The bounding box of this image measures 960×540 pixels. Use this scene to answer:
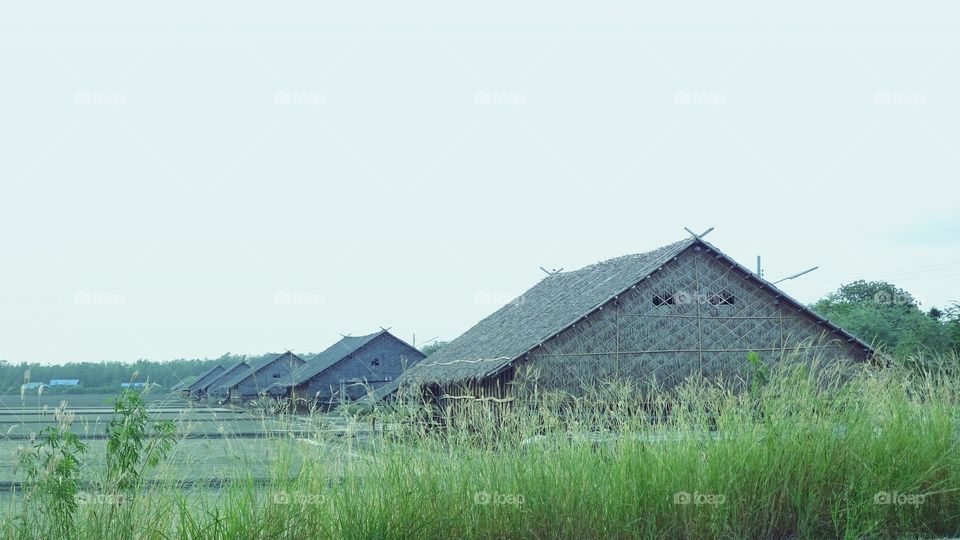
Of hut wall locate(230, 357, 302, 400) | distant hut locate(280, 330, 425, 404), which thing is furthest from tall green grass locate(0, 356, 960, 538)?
hut wall locate(230, 357, 302, 400)

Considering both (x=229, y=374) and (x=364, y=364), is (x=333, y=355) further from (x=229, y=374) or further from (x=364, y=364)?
(x=229, y=374)

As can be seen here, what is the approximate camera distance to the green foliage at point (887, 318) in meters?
27.6

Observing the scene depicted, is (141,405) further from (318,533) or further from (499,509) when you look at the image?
(499,509)

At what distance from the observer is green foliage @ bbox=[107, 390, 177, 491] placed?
5.01m

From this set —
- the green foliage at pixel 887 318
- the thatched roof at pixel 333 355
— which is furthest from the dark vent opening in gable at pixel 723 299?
the thatched roof at pixel 333 355

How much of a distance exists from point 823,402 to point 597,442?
73.1 inches

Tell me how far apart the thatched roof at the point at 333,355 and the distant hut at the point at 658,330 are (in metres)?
22.3

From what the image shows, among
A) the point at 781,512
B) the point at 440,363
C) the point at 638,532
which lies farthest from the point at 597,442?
the point at 440,363

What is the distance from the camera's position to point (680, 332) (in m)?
21.2

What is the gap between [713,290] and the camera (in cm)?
2188

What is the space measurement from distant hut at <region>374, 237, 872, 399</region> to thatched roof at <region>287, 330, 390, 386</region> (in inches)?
879

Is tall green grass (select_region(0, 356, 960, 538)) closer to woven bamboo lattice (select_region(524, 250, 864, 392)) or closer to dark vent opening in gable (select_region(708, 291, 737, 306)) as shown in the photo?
woven bamboo lattice (select_region(524, 250, 864, 392))

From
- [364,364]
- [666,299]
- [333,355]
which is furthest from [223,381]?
[666,299]

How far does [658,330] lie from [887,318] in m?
21.9
